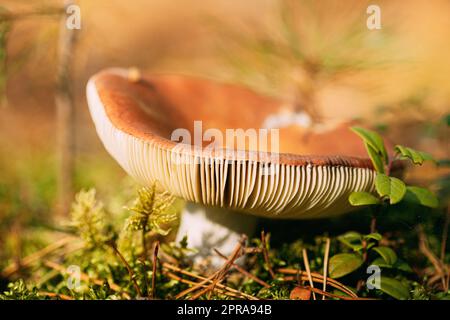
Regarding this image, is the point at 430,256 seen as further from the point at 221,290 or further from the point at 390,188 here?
the point at 221,290

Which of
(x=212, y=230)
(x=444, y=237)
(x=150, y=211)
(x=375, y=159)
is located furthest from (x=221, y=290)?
(x=444, y=237)

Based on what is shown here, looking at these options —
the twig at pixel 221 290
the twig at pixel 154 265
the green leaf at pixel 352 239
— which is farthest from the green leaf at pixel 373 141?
the twig at pixel 154 265

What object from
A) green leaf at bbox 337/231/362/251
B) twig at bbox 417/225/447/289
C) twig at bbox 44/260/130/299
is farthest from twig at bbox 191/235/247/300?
twig at bbox 417/225/447/289

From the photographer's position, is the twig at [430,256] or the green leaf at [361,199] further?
Result: the twig at [430,256]

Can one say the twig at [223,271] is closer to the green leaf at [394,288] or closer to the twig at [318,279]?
the twig at [318,279]

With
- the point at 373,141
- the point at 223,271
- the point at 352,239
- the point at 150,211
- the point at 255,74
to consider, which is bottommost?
the point at 223,271

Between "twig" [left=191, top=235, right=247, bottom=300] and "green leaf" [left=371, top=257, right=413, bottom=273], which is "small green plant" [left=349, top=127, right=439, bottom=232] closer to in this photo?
"green leaf" [left=371, top=257, right=413, bottom=273]
